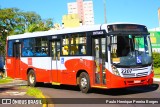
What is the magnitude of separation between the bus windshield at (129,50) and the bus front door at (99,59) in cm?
52

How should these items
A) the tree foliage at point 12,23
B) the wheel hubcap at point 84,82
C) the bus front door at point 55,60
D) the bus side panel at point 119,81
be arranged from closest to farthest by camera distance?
the bus side panel at point 119,81 → the wheel hubcap at point 84,82 → the bus front door at point 55,60 → the tree foliage at point 12,23

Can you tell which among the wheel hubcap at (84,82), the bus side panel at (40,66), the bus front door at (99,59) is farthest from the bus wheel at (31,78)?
the bus front door at (99,59)

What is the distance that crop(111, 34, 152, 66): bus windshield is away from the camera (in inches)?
602

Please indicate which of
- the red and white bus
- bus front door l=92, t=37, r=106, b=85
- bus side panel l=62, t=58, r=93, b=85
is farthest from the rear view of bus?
bus side panel l=62, t=58, r=93, b=85

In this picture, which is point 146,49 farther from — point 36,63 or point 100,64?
point 36,63

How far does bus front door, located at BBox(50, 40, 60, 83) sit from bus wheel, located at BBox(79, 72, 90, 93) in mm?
2237

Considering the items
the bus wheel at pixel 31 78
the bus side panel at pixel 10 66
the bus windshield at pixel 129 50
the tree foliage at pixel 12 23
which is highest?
the tree foliage at pixel 12 23

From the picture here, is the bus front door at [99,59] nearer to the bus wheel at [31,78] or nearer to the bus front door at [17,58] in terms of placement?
the bus wheel at [31,78]

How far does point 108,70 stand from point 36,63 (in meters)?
6.83

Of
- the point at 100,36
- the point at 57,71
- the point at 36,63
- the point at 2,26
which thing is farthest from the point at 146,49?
the point at 2,26

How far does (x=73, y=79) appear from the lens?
17.7 meters

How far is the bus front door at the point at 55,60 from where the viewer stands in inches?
744

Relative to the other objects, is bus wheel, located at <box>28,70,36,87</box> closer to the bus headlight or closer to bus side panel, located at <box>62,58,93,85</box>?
bus side panel, located at <box>62,58,93,85</box>

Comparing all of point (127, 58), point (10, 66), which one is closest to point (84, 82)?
point (127, 58)
